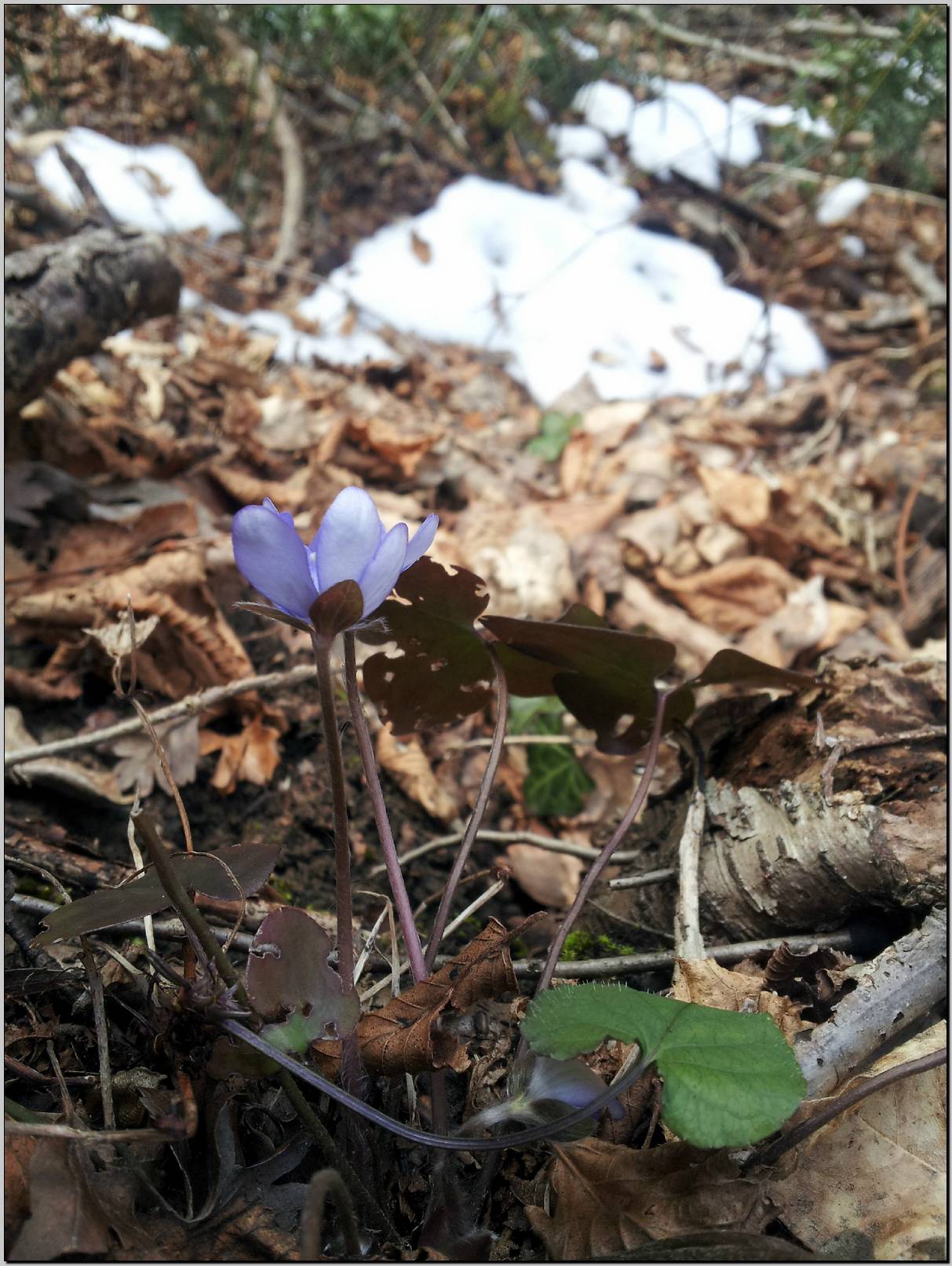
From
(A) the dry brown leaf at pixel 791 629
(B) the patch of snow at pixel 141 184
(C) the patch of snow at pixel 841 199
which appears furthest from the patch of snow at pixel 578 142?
(A) the dry brown leaf at pixel 791 629

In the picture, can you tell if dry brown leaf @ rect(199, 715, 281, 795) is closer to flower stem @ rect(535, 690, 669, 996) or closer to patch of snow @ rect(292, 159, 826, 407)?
flower stem @ rect(535, 690, 669, 996)

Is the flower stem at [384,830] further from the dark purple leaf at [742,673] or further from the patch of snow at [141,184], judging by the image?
the patch of snow at [141,184]

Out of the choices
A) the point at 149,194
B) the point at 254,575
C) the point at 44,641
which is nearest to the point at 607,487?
the point at 44,641

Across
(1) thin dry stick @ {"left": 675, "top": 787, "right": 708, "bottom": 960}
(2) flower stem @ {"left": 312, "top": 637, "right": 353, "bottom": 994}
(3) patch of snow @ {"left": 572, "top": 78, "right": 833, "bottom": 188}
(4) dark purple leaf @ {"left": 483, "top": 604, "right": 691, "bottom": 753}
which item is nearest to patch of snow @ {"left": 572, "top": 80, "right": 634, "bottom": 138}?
(3) patch of snow @ {"left": 572, "top": 78, "right": 833, "bottom": 188}

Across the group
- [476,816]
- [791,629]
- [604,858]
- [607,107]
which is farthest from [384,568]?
[607,107]

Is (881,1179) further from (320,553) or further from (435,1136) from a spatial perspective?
(320,553)

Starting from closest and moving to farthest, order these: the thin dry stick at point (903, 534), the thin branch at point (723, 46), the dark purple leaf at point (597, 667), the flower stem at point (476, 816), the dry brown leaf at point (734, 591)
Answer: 1. the flower stem at point (476, 816)
2. the dark purple leaf at point (597, 667)
3. the dry brown leaf at point (734, 591)
4. the thin dry stick at point (903, 534)
5. the thin branch at point (723, 46)
